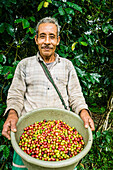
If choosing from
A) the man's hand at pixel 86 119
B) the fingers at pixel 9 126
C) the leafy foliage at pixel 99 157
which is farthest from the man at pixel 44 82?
the leafy foliage at pixel 99 157

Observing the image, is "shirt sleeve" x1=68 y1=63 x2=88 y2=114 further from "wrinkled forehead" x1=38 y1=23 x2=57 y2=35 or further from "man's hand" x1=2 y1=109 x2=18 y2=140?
"man's hand" x1=2 y1=109 x2=18 y2=140

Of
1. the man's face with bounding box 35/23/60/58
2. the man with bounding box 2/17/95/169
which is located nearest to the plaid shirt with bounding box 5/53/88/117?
the man with bounding box 2/17/95/169

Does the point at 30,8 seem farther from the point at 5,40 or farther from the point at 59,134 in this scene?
the point at 59,134

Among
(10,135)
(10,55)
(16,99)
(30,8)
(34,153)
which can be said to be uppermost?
(30,8)

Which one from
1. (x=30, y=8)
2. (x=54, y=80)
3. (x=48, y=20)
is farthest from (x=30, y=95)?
(x=30, y=8)

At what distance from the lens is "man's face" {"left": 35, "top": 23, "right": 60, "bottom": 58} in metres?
1.44

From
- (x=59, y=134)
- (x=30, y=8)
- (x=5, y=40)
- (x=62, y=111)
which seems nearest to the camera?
(x=59, y=134)

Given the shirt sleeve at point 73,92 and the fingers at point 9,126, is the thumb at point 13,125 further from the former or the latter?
the shirt sleeve at point 73,92

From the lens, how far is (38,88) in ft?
4.95

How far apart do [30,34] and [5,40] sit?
A: 0.94 ft

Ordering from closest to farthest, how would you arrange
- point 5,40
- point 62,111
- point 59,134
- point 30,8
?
point 59,134, point 62,111, point 5,40, point 30,8

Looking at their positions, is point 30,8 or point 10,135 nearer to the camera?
point 10,135

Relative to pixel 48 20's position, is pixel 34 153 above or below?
below

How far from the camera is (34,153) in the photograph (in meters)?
1.23
